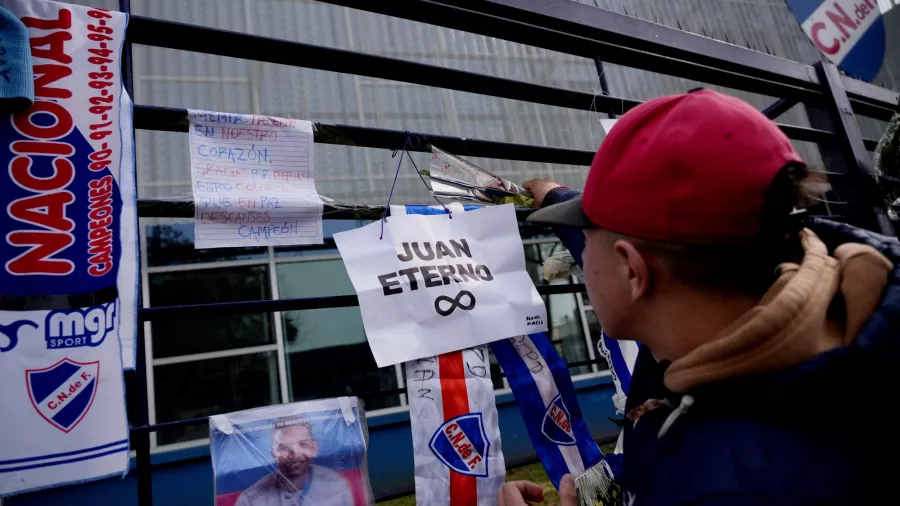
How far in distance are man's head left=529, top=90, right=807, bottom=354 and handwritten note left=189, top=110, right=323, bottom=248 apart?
767 millimetres

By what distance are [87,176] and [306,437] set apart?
724 mm

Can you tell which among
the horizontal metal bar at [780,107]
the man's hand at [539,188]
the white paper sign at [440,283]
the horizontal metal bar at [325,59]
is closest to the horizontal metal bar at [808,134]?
the horizontal metal bar at [780,107]

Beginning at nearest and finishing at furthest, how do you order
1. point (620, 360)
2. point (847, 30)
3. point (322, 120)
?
point (620, 360) → point (847, 30) → point (322, 120)

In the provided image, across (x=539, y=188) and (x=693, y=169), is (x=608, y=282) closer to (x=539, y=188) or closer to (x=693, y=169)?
(x=693, y=169)

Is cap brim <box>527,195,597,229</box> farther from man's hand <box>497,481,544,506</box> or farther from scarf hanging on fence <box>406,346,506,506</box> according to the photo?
man's hand <box>497,481,544,506</box>

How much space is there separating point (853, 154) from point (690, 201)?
2.64 m

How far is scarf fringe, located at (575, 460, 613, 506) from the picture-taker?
1.15 m

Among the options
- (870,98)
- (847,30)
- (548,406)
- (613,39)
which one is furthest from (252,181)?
(870,98)

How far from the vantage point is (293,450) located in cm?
105

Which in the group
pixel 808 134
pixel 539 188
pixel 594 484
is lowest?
pixel 594 484

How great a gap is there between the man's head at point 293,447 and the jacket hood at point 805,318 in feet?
2.58

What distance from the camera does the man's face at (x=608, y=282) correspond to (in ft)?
2.80

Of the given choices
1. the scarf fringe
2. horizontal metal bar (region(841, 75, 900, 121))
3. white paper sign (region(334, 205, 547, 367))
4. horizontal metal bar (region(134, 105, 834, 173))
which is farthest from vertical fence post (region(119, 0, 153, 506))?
horizontal metal bar (region(841, 75, 900, 121))

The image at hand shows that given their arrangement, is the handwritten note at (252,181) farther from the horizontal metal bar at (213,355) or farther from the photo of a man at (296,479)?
the horizontal metal bar at (213,355)
